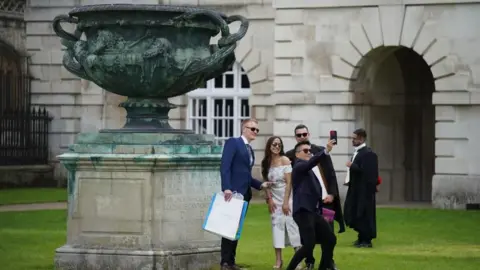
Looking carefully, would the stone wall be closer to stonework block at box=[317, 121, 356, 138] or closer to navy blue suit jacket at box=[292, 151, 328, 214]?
stonework block at box=[317, 121, 356, 138]

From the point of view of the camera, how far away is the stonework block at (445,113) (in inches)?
1267

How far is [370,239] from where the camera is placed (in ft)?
76.9

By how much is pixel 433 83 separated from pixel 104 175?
58.3 feet

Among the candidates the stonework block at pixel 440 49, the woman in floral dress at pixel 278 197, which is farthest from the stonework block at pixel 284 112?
the woman in floral dress at pixel 278 197

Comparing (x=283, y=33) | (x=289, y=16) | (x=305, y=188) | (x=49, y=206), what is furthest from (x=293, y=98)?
(x=305, y=188)

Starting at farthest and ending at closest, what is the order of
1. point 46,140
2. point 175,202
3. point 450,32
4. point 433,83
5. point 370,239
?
point 46,140, point 433,83, point 450,32, point 370,239, point 175,202

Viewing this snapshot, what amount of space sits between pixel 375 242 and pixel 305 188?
559 centimetres

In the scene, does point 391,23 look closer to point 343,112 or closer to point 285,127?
point 343,112

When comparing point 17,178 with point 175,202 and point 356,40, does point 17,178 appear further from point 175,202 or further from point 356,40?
point 175,202

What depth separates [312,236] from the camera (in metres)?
18.6

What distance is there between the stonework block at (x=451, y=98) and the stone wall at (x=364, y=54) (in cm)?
2

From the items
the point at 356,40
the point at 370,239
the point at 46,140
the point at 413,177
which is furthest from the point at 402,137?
the point at 370,239

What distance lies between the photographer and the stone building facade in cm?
3212

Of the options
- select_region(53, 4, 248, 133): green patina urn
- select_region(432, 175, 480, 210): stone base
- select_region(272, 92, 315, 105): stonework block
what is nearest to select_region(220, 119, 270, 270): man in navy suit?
select_region(53, 4, 248, 133): green patina urn
